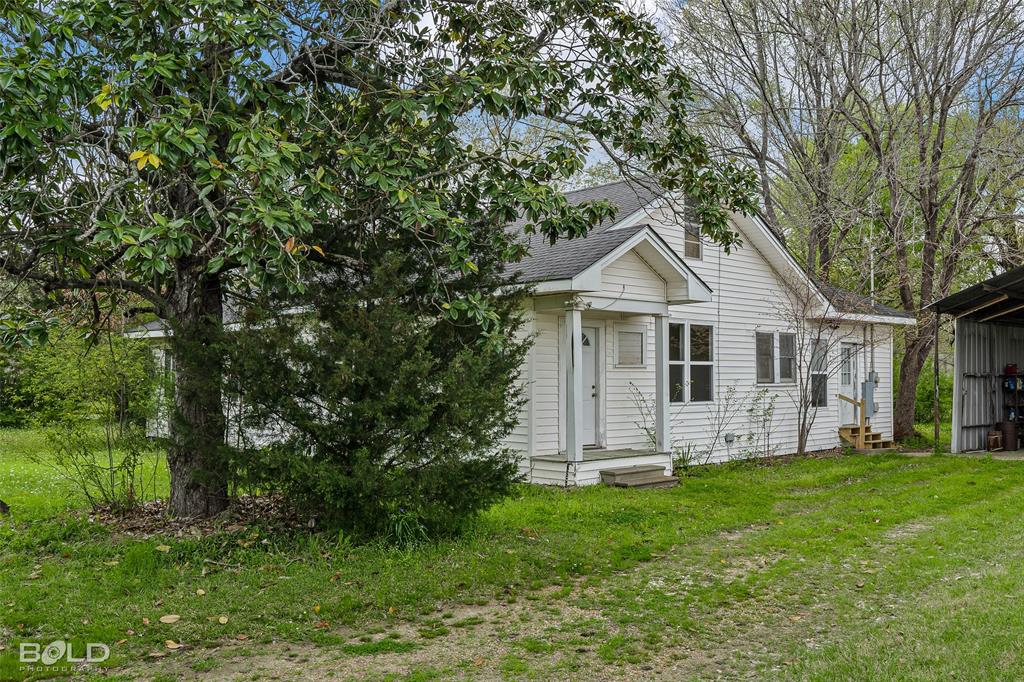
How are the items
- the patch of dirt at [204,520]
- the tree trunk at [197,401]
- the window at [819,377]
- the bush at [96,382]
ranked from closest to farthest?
the tree trunk at [197,401]
the patch of dirt at [204,520]
the bush at [96,382]
the window at [819,377]

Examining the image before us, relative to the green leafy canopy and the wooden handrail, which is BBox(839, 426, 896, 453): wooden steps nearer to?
the wooden handrail

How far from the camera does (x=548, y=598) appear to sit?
6539 millimetres

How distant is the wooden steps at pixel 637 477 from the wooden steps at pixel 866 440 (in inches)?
301

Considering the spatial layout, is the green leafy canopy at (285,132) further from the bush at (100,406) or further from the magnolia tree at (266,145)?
the bush at (100,406)

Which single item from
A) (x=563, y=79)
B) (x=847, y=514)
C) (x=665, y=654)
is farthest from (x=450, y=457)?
(x=847, y=514)

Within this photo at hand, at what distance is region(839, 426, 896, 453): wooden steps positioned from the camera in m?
18.8

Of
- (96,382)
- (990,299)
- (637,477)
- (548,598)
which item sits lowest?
(548,598)

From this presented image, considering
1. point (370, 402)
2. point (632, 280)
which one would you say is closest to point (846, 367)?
point (632, 280)

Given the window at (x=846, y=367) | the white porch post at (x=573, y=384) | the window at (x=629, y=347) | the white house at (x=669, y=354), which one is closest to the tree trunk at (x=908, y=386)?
the white house at (x=669, y=354)

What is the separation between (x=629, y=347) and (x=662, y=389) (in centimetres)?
108

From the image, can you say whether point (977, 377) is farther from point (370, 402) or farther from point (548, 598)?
point (370, 402)

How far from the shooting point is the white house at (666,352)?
12500 mm

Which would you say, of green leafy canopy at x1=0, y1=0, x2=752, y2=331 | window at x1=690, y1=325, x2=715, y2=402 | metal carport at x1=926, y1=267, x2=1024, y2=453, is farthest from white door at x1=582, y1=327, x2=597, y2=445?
metal carport at x1=926, y1=267, x2=1024, y2=453

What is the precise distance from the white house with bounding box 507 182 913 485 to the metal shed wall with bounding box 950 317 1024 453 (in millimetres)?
1719
